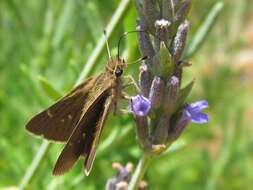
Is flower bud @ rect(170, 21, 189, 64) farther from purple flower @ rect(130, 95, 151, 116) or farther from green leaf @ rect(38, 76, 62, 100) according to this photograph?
green leaf @ rect(38, 76, 62, 100)

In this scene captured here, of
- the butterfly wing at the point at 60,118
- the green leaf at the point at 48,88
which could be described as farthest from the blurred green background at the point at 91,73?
the butterfly wing at the point at 60,118

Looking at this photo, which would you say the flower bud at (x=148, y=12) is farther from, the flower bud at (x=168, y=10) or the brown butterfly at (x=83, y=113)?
the brown butterfly at (x=83, y=113)

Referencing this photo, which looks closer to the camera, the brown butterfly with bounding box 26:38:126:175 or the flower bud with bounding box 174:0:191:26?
the flower bud with bounding box 174:0:191:26

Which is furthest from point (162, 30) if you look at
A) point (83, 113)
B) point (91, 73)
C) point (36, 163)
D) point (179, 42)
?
point (36, 163)

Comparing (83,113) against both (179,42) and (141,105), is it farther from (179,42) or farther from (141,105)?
(179,42)

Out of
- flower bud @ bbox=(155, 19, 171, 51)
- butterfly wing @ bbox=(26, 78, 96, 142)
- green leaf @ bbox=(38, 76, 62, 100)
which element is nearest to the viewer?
flower bud @ bbox=(155, 19, 171, 51)

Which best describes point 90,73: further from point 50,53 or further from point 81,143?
point 50,53

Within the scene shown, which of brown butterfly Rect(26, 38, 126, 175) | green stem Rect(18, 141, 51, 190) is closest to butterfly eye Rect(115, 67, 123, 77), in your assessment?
brown butterfly Rect(26, 38, 126, 175)

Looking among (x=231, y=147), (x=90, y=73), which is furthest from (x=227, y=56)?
(x=90, y=73)
